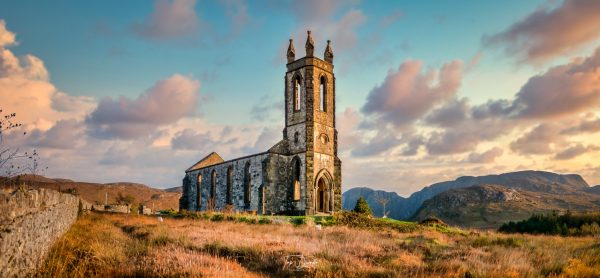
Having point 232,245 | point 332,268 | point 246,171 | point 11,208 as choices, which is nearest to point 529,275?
point 332,268

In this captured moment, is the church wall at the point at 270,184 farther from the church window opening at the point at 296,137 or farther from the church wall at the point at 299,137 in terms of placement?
the church window opening at the point at 296,137

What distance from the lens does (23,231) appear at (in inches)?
268

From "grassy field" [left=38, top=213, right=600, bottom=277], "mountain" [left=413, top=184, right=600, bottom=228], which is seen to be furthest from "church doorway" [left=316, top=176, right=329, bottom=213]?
A: "mountain" [left=413, top=184, right=600, bottom=228]

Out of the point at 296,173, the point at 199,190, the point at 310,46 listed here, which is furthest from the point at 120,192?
the point at 310,46

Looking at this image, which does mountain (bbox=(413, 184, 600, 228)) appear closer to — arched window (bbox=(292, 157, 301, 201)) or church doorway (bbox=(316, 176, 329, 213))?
church doorway (bbox=(316, 176, 329, 213))

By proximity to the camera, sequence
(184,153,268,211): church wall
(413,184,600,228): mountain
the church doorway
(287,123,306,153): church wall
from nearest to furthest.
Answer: (287,123,306,153): church wall → (184,153,268,211): church wall → the church doorway → (413,184,600,228): mountain

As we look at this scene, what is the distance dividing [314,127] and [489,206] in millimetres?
75180

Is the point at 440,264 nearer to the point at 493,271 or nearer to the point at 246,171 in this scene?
the point at 493,271

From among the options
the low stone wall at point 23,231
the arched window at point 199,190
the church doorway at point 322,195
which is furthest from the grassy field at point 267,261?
the arched window at point 199,190

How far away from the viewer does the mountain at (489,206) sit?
291 feet

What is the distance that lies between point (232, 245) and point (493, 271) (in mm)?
6756

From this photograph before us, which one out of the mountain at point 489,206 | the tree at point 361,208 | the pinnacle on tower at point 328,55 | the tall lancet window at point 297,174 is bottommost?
the mountain at point 489,206

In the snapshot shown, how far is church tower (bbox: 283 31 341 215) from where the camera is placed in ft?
116

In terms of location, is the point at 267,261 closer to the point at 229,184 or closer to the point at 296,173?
the point at 296,173
